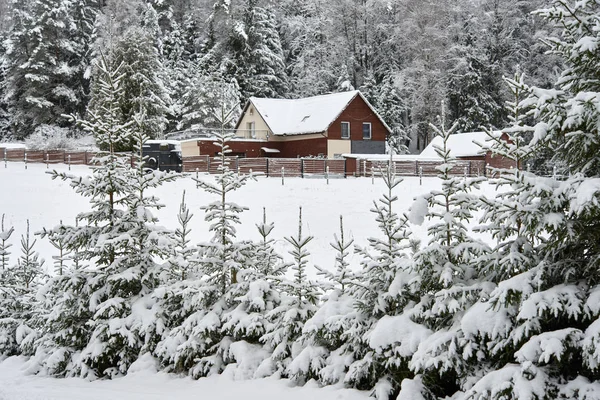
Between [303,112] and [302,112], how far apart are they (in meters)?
0.13

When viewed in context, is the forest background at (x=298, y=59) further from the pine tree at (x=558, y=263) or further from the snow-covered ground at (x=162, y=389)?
the pine tree at (x=558, y=263)

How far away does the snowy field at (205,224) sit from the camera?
6598 millimetres

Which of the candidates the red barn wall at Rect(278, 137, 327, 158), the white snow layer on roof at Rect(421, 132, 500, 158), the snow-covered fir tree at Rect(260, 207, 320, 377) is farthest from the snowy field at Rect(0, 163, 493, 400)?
the red barn wall at Rect(278, 137, 327, 158)

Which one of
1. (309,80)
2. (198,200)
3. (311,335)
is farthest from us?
(309,80)

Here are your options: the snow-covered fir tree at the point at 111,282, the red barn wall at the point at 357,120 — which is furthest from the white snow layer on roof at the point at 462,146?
the snow-covered fir tree at the point at 111,282

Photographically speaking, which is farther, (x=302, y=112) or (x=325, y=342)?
(x=302, y=112)

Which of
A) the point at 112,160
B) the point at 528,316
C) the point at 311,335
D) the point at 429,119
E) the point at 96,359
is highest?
the point at 429,119

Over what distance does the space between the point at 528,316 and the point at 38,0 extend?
6128cm

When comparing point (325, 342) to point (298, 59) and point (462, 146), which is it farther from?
point (298, 59)

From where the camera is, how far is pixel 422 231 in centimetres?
2055

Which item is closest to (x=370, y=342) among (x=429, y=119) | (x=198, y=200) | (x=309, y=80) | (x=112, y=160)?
(x=112, y=160)

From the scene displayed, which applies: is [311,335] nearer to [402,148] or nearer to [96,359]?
[96,359]

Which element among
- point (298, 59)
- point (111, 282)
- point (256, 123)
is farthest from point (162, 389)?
point (298, 59)

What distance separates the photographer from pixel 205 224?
22094mm
